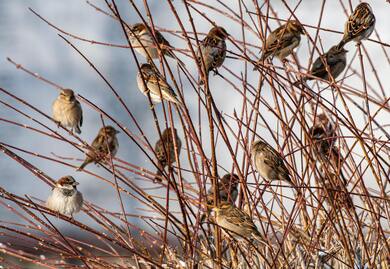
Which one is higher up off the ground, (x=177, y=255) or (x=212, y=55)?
(x=212, y=55)

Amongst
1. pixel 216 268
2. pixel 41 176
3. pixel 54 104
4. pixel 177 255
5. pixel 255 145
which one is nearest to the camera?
pixel 41 176

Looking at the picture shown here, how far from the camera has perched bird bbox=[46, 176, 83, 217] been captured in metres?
3.89

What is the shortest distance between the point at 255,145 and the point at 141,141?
4.28 feet

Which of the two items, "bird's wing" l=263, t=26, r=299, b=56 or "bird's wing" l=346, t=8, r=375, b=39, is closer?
"bird's wing" l=346, t=8, r=375, b=39

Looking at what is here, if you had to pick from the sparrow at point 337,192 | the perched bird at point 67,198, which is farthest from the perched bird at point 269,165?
the perched bird at point 67,198

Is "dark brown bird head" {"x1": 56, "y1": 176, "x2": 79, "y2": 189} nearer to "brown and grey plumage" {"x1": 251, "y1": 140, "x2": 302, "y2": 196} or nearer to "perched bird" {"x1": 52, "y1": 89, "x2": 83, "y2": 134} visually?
"perched bird" {"x1": 52, "y1": 89, "x2": 83, "y2": 134}

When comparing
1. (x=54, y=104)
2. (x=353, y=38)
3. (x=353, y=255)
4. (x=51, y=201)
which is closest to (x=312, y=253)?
(x=353, y=255)

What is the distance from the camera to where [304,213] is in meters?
3.16

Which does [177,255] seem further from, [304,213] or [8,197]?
[8,197]

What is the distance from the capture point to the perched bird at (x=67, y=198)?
389cm

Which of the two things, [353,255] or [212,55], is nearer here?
[353,255]

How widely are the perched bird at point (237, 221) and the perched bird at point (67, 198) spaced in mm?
1213

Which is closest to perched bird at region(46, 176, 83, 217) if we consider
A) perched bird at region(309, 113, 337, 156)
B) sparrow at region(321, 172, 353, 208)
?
perched bird at region(309, 113, 337, 156)

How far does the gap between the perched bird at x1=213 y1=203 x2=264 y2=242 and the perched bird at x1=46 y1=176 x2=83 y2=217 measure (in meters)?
1.21
